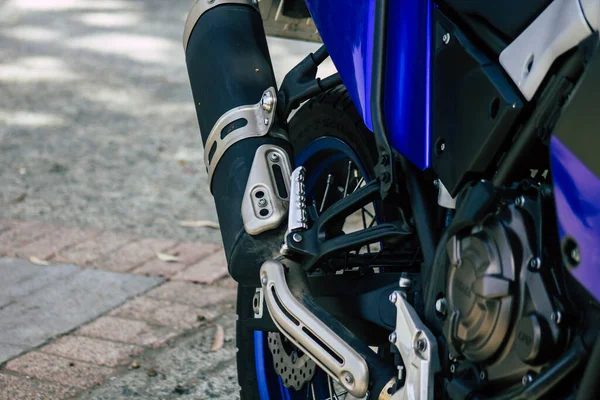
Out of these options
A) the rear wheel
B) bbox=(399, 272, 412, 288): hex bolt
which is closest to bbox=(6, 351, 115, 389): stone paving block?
the rear wheel

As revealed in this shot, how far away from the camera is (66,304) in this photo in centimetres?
349

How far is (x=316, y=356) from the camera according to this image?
76.5 inches

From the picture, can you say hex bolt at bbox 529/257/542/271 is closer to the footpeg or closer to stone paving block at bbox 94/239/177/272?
the footpeg

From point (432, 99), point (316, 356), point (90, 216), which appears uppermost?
point (432, 99)

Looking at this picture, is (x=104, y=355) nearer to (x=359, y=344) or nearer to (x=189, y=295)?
(x=189, y=295)

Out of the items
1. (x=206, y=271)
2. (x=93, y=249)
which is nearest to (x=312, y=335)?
(x=206, y=271)

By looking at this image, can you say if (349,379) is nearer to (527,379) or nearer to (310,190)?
(527,379)

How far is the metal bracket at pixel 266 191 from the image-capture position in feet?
7.07

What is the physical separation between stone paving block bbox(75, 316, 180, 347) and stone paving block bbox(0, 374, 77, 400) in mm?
355

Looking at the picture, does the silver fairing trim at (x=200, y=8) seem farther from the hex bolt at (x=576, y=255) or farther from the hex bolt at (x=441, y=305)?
the hex bolt at (x=576, y=255)

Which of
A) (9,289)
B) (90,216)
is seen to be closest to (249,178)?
(9,289)

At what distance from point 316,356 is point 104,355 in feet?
4.54

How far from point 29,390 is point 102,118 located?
103 inches

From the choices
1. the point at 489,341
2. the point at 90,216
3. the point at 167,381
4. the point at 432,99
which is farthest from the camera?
the point at 90,216
